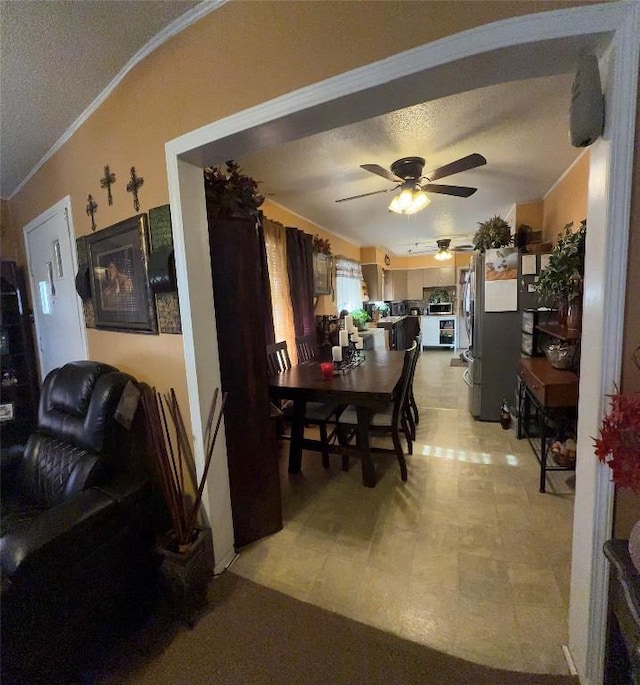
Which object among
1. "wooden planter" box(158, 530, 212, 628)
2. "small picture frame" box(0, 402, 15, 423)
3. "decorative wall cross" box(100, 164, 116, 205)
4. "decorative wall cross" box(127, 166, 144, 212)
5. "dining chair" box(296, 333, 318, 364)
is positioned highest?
"decorative wall cross" box(100, 164, 116, 205)

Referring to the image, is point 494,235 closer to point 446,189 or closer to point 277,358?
point 446,189

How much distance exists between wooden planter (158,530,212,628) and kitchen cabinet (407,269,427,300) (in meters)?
7.54

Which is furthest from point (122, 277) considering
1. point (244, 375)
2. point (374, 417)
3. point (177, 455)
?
point (374, 417)

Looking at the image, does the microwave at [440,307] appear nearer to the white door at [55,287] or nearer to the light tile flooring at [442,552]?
the light tile flooring at [442,552]

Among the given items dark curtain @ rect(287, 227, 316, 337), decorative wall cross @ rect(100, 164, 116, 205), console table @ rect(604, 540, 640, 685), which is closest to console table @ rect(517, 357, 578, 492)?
console table @ rect(604, 540, 640, 685)

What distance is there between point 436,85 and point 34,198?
328 cm

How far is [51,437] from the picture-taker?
1675 mm

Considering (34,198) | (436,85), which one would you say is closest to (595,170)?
(436,85)

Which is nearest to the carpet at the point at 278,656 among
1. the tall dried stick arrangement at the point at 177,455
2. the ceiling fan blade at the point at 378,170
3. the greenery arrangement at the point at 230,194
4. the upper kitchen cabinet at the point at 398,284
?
the tall dried stick arrangement at the point at 177,455

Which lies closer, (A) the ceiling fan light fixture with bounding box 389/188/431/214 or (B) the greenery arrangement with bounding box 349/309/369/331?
(A) the ceiling fan light fixture with bounding box 389/188/431/214

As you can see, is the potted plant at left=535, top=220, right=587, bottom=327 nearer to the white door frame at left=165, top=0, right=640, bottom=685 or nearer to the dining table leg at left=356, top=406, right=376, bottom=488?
the white door frame at left=165, top=0, right=640, bottom=685

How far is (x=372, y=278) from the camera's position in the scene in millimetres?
6457

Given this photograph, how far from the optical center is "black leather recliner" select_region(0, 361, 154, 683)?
40.0 inches

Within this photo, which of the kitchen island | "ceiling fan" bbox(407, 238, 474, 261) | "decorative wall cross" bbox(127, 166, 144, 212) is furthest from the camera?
the kitchen island
